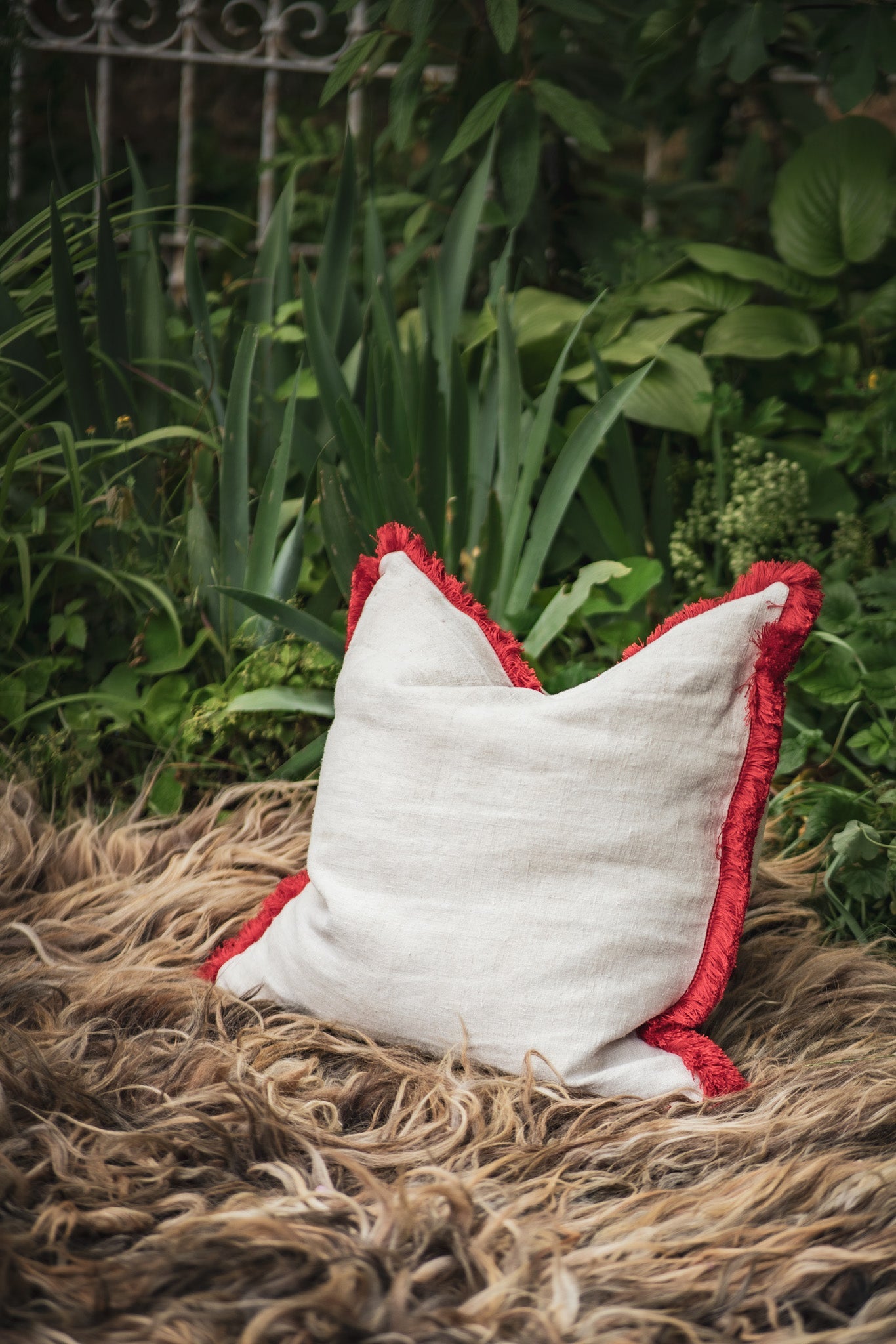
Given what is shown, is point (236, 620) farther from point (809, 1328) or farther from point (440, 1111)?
point (809, 1328)

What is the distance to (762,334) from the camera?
1.53m

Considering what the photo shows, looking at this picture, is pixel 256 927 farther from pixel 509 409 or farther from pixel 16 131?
pixel 16 131

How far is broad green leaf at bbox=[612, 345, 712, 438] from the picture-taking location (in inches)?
59.0

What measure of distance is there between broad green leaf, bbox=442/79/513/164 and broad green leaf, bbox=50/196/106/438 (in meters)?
0.53

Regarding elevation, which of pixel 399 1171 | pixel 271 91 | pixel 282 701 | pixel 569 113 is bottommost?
pixel 399 1171

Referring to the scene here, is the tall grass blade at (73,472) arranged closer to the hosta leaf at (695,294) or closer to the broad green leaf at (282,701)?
the broad green leaf at (282,701)

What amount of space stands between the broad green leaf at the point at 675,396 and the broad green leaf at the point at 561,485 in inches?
6.5

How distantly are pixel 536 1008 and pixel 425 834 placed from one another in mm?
159

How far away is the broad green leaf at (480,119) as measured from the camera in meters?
1.48

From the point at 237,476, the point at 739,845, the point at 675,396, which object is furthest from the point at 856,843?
the point at 237,476

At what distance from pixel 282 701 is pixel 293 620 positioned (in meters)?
0.10

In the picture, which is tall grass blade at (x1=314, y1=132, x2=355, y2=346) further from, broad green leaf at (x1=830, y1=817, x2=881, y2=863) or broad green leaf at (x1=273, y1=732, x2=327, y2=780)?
broad green leaf at (x1=830, y1=817, x2=881, y2=863)

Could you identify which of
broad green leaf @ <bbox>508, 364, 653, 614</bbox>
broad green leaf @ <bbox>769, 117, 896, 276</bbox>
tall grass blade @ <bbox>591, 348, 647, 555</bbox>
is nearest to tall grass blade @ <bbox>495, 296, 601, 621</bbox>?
broad green leaf @ <bbox>508, 364, 653, 614</bbox>

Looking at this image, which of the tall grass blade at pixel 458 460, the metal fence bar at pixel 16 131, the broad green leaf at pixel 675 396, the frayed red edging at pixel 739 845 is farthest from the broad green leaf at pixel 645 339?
the metal fence bar at pixel 16 131
